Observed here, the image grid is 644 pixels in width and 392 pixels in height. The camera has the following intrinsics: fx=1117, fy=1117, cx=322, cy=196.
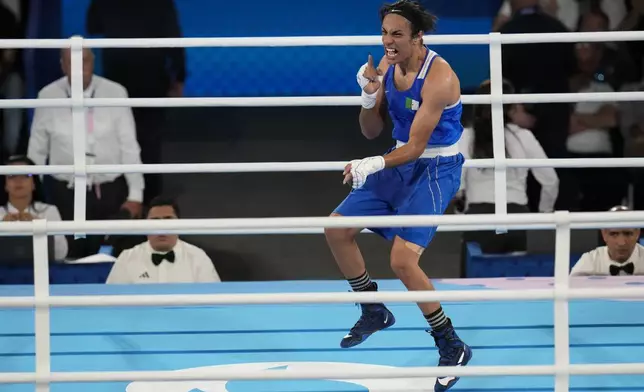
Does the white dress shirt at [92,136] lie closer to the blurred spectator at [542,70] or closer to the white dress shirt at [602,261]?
the blurred spectator at [542,70]

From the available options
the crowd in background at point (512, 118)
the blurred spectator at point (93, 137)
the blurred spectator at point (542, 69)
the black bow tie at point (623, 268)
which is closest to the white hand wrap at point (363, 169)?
the black bow tie at point (623, 268)

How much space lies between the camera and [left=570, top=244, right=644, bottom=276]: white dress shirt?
4914 mm

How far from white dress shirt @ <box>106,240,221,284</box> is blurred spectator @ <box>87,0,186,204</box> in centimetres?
109

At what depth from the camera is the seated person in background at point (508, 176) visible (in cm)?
575

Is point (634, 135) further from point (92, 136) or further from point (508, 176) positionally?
point (92, 136)

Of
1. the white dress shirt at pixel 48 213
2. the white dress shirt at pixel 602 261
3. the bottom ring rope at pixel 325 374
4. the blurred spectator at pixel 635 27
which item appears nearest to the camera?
the bottom ring rope at pixel 325 374

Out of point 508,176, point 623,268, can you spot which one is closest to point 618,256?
point 623,268

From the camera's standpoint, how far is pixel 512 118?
6.11 m

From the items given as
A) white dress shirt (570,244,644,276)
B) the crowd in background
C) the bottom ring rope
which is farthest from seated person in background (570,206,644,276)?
the bottom ring rope

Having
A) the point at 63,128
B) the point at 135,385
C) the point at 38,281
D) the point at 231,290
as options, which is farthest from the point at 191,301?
the point at 63,128

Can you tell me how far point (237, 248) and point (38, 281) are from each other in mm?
3604

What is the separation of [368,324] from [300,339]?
359mm

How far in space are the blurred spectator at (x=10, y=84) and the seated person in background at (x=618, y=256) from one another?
129 inches

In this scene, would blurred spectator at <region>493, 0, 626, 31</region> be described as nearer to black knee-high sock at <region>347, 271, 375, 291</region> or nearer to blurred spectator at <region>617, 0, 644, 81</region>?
blurred spectator at <region>617, 0, 644, 81</region>
